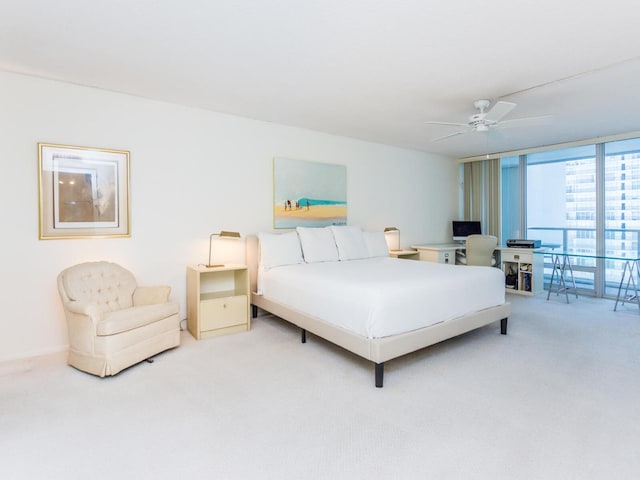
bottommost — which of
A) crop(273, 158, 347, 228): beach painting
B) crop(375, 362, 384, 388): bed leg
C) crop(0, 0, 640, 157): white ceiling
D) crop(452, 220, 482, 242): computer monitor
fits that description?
crop(375, 362, 384, 388): bed leg

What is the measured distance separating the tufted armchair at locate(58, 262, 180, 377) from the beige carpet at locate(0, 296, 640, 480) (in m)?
0.13

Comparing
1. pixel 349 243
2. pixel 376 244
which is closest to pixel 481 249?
pixel 376 244

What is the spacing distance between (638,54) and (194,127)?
409 centimetres

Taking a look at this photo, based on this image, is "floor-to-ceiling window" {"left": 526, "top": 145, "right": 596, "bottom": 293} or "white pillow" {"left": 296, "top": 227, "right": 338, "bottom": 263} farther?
"floor-to-ceiling window" {"left": 526, "top": 145, "right": 596, "bottom": 293}

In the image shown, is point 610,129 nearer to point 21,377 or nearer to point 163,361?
point 163,361

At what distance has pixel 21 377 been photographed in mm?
2697

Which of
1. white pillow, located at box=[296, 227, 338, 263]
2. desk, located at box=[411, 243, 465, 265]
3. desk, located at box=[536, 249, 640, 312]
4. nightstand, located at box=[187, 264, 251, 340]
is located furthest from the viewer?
desk, located at box=[411, 243, 465, 265]

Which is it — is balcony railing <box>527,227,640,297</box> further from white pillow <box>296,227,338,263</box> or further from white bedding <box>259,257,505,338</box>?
white pillow <box>296,227,338,263</box>

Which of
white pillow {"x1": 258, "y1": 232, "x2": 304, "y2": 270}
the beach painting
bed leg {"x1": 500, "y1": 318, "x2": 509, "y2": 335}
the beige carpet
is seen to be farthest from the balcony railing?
white pillow {"x1": 258, "y1": 232, "x2": 304, "y2": 270}

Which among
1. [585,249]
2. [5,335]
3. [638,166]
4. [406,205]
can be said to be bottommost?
[5,335]

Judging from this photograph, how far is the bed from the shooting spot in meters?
2.62

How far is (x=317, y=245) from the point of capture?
4.41 meters

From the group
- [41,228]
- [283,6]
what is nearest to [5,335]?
[41,228]

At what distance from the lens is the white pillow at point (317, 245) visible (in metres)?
4.32
